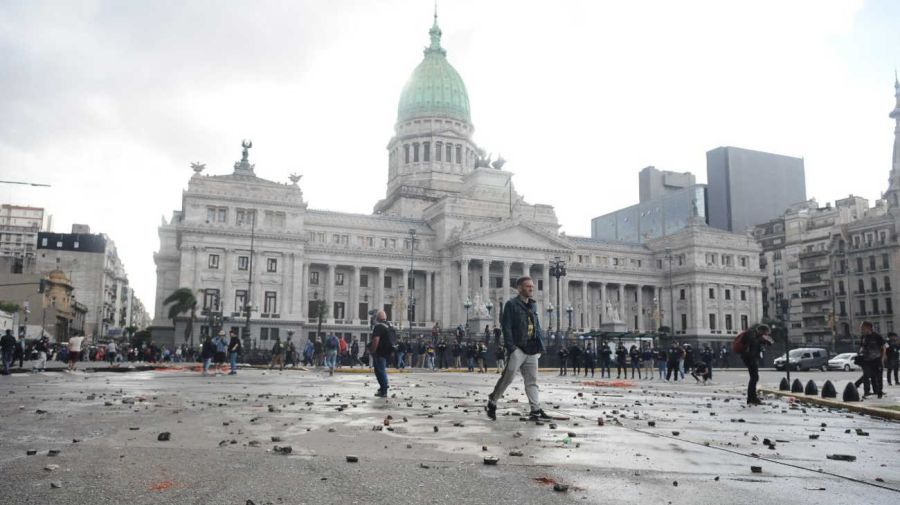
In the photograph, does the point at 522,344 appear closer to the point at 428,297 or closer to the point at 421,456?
the point at 421,456

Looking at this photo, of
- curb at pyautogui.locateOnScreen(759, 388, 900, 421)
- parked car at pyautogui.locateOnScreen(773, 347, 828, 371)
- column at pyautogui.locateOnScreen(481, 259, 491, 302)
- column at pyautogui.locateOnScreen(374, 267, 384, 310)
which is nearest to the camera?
curb at pyautogui.locateOnScreen(759, 388, 900, 421)

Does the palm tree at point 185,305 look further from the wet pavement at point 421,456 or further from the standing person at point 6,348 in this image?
the wet pavement at point 421,456

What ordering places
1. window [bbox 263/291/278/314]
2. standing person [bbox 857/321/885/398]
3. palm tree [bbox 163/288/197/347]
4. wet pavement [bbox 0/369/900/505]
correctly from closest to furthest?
wet pavement [bbox 0/369/900/505] < standing person [bbox 857/321/885/398] < palm tree [bbox 163/288/197/347] < window [bbox 263/291/278/314]

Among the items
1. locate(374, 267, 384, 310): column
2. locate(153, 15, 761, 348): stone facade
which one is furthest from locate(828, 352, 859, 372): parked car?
locate(374, 267, 384, 310): column

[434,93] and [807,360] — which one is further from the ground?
[434,93]

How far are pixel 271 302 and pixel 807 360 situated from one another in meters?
48.6

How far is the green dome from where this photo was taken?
335 ft

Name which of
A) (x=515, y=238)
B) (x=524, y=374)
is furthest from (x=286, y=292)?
(x=524, y=374)

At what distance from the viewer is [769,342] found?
15.9m

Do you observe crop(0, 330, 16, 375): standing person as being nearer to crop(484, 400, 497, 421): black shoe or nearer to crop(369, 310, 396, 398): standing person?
crop(369, 310, 396, 398): standing person

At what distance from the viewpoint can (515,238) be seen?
80312 millimetres

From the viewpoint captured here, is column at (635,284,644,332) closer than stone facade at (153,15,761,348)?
No

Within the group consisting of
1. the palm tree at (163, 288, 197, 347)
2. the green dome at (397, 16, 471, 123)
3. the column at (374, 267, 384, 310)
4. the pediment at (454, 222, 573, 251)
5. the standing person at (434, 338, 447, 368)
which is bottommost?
the standing person at (434, 338, 447, 368)

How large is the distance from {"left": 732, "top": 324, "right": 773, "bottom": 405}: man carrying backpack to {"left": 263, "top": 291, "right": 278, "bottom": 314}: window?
6165 cm
